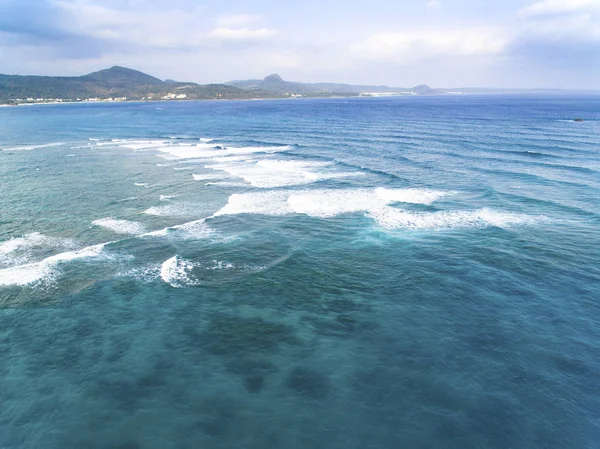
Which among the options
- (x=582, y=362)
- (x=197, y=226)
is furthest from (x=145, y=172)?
(x=582, y=362)

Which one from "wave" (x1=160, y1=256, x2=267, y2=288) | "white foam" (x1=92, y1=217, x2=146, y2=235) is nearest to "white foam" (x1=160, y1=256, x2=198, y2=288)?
"wave" (x1=160, y1=256, x2=267, y2=288)

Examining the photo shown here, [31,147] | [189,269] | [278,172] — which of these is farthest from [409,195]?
[31,147]

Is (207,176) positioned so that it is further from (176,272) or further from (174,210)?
(176,272)

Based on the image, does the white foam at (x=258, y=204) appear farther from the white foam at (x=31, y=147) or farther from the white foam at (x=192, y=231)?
the white foam at (x=31, y=147)

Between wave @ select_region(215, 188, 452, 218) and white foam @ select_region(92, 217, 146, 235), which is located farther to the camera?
→ wave @ select_region(215, 188, 452, 218)

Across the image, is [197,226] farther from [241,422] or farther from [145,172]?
[145,172]

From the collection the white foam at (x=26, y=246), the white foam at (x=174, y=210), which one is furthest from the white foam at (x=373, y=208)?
the white foam at (x=26, y=246)

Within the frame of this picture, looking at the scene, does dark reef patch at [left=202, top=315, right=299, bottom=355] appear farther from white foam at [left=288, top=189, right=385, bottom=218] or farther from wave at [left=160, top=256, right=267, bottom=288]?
white foam at [left=288, top=189, right=385, bottom=218]
